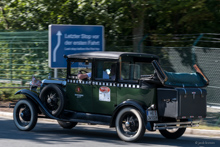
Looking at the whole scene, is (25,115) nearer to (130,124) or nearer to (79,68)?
(79,68)

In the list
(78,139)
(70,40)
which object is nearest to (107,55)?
(78,139)

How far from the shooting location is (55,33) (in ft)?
41.9

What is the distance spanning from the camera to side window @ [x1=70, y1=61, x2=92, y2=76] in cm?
932

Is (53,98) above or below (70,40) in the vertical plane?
below

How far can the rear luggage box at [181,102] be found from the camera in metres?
7.86

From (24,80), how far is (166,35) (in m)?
5.71

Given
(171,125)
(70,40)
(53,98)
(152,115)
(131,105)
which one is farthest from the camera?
(70,40)

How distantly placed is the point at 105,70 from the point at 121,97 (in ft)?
2.51

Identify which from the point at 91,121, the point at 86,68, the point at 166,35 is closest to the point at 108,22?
the point at 166,35

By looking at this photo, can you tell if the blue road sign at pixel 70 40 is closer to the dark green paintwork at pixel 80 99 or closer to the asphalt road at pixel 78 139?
the asphalt road at pixel 78 139

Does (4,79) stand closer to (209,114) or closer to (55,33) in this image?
(55,33)

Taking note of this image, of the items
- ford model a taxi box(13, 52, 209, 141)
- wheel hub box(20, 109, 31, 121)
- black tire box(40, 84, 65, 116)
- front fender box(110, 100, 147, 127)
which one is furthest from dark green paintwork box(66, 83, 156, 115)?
wheel hub box(20, 109, 31, 121)

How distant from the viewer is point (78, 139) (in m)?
8.80

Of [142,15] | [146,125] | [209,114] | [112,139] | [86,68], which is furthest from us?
[142,15]
